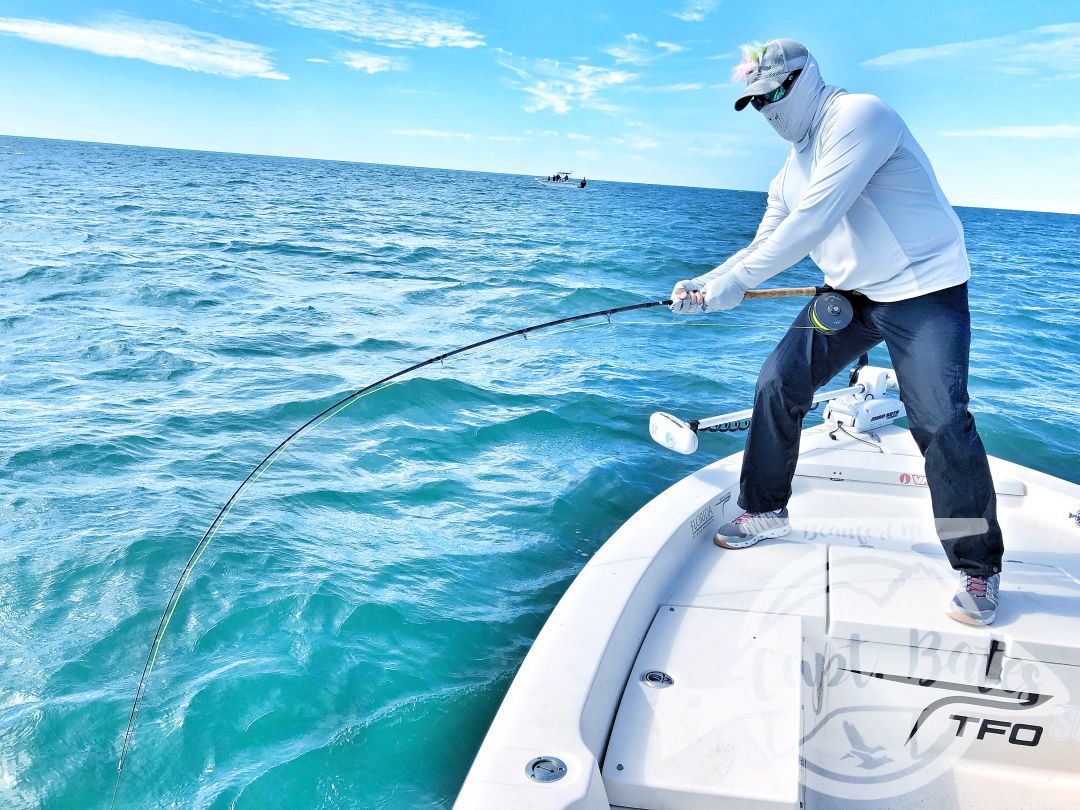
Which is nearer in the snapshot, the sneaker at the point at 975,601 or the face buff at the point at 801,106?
the sneaker at the point at 975,601

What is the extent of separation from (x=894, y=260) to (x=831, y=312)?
233 mm

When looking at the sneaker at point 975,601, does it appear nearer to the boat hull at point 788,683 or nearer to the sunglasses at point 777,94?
the boat hull at point 788,683

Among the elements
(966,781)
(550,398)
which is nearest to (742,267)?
(966,781)

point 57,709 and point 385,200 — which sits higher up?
point 385,200

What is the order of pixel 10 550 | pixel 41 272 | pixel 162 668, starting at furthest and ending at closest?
pixel 41 272 → pixel 10 550 → pixel 162 668

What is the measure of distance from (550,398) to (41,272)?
27.2ft

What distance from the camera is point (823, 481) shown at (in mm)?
3473

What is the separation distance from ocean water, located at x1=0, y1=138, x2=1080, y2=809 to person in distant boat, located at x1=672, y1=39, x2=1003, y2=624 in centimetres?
172

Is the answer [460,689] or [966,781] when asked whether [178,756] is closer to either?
[460,689]

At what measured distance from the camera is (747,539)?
2.82 meters

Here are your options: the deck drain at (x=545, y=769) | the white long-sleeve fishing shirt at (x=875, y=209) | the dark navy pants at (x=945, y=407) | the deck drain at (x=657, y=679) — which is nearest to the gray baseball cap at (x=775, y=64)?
the white long-sleeve fishing shirt at (x=875, y=209)

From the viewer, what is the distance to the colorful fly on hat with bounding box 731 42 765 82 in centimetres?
245

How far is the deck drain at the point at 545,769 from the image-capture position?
158cm

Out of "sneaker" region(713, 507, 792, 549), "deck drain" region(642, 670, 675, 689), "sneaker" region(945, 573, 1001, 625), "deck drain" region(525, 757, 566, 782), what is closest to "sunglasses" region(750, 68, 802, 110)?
"sneaker" region(713, 507, 792, 549)
